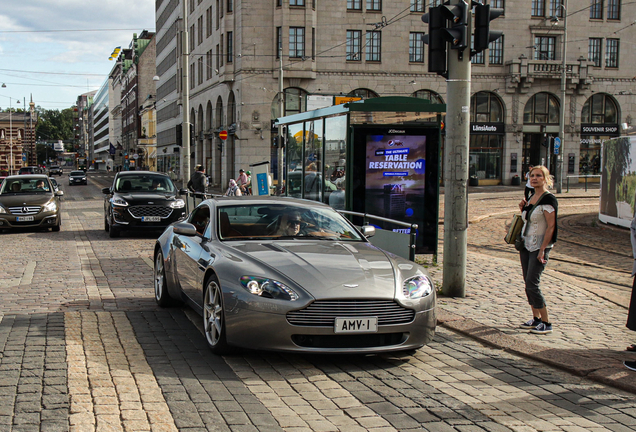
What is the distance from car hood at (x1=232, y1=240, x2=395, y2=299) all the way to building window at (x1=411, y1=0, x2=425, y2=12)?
42804 mm

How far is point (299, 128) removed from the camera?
14.3 meters

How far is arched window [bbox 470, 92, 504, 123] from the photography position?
48.1 metres

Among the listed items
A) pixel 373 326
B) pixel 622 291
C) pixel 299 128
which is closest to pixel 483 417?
pixel 373 326

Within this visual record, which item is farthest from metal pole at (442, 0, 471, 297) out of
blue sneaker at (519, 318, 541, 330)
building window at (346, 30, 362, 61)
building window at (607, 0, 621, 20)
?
building window at (607, 0, 621, 20)

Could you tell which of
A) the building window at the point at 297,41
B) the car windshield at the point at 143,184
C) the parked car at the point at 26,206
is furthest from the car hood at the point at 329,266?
the building window at the point at 297,41

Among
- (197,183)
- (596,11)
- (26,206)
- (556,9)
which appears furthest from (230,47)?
(26,206)

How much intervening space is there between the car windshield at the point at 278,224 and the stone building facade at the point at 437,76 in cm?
3900

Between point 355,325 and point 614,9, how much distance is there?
165 ft

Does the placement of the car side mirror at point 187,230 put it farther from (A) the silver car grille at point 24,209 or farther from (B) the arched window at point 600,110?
(B) the arched window at point 600,110

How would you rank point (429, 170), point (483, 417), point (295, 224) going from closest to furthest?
point (483, 417)
point (295, 224)
point (429, 170)

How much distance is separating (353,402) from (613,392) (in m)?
2.01

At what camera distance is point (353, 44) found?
152 ft

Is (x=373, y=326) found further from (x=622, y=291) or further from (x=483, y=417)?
(x=622, y=291)

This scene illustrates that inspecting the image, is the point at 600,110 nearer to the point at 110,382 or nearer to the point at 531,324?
the point at 531,324
